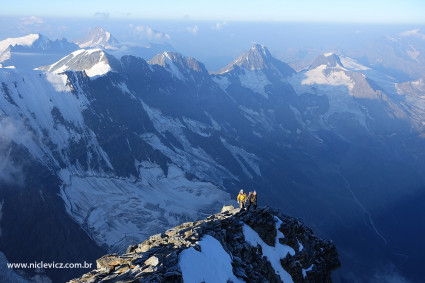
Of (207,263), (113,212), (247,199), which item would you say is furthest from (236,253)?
(113,212)

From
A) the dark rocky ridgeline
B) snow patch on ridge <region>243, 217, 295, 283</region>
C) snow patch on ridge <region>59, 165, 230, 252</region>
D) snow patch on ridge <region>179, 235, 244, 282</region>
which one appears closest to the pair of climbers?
the dark rocky ridgeline

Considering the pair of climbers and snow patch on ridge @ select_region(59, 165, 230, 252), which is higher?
the pair of climbers

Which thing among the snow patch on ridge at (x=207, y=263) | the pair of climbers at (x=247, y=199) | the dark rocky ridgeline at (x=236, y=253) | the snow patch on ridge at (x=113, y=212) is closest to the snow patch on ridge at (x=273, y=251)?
the dark rocky ridgeline at (x=236, y=253)

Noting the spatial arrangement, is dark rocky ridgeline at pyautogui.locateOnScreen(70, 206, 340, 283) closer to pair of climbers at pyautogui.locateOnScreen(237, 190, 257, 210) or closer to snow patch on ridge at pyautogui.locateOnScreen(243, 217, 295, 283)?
snow patch on ridge at pyautogui.locateOnScreen(243, 217, 295, 283)

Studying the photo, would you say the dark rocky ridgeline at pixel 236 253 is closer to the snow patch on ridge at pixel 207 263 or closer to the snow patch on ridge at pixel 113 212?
the snow patch on ridge at pixel 207 263

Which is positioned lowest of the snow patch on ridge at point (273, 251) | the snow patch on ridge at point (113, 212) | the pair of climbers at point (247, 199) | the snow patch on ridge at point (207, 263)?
the snow patch on ridge at point (113, 212)

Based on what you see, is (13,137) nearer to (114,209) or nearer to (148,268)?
(114,209)

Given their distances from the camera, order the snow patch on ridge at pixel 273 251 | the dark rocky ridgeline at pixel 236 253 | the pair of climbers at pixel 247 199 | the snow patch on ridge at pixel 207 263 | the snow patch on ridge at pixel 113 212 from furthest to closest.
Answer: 1. the snow patch on ridge at pixel 113 212
2. the pair of climbers at pixel 247 199
3. the snow patch on ridge at pixel 273 251
4. the snow patch on ridge at pixel 207 263
5. the dark rocky ridgeline at pixel 236 253

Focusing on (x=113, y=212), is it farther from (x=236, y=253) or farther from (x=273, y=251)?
(x=236, y=253)
